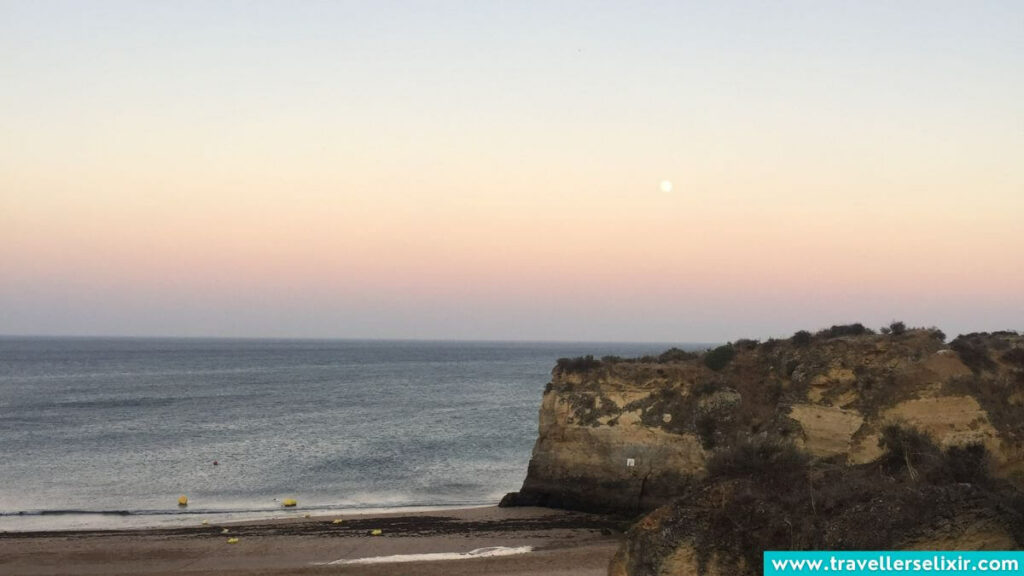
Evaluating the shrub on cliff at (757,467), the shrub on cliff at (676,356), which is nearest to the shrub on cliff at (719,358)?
the shrub on cliff at (676,356)

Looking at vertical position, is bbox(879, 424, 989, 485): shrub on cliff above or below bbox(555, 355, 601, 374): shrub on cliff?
below

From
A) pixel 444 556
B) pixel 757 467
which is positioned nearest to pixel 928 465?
pixel 757 467

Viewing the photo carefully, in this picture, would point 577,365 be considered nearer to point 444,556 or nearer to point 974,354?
point 444,556

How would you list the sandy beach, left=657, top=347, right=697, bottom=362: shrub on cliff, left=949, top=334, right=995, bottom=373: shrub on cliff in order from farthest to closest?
left=657, top=347, right=697, bottom=362: shrub on cliff
left=949, top=334, right=995, bottom=373: shrub on cliff
the sandy beach

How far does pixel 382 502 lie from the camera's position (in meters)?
38.4

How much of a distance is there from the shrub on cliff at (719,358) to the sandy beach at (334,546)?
26.5ft

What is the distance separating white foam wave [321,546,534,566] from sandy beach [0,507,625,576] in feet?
0.74

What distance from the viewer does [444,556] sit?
2652 cm

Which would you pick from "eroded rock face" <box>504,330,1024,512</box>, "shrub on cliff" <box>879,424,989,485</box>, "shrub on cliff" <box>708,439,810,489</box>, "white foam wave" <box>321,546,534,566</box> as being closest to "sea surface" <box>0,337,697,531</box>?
"eroded rock face" <box>504,330,1024,512</box>

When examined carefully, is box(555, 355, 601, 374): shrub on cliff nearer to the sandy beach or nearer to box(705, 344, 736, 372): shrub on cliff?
box(705, 344, 736, 372): shrub on cliff

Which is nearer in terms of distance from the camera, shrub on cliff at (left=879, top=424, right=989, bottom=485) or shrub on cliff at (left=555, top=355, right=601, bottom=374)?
shrub on cliff at (left=879, top=424, right=989, bottom=485)

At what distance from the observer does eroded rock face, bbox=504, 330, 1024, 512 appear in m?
27.4

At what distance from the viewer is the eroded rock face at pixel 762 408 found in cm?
2742

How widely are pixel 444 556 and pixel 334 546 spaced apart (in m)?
4.36
